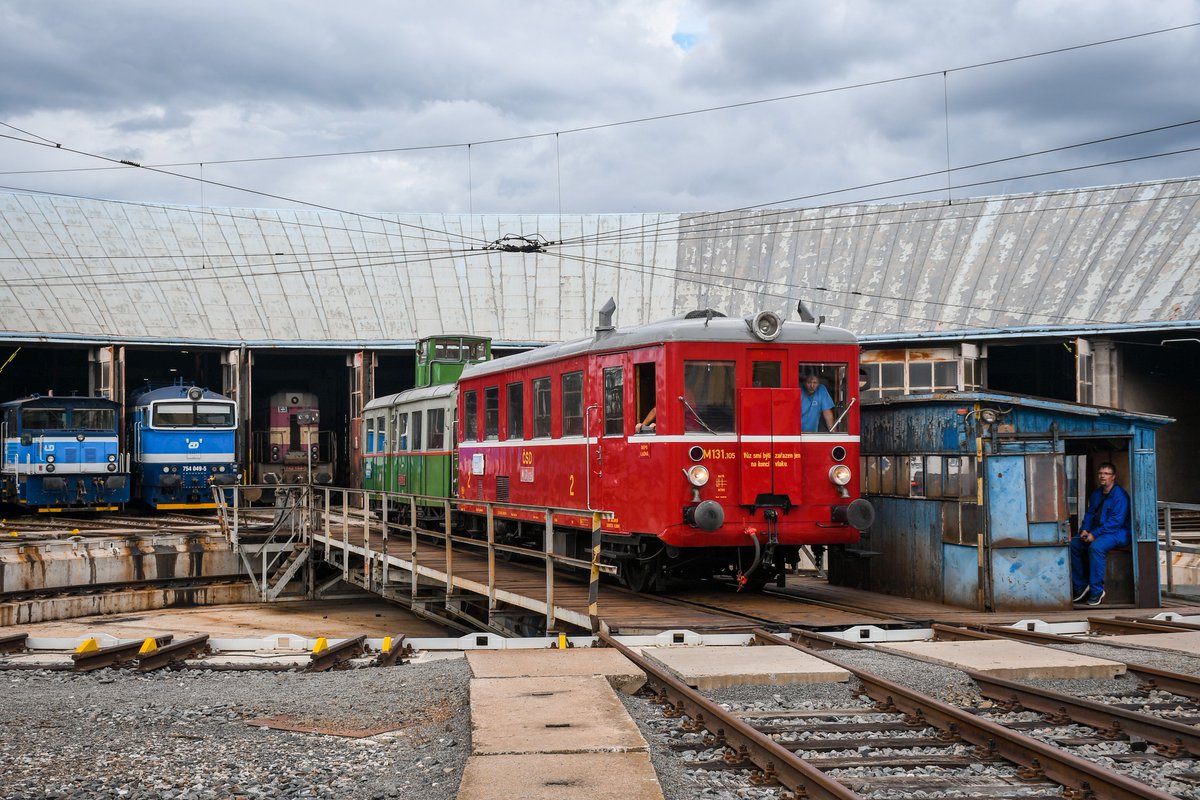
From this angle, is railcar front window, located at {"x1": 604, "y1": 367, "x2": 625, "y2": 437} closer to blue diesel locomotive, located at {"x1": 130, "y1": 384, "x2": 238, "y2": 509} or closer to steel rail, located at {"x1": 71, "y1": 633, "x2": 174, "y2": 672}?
steel rail, located at {"x1": 71, "y1": 633, "x2": 174, "y2": 672}

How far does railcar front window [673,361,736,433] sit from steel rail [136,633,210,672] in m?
5.47

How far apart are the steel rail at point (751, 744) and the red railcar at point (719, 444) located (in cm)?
404

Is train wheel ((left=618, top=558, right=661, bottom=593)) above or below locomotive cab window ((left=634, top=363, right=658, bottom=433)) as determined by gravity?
below

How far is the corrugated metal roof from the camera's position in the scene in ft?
107

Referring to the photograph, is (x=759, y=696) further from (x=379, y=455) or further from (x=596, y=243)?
(x=596, y=243)

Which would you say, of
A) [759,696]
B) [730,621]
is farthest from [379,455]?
[759,696]

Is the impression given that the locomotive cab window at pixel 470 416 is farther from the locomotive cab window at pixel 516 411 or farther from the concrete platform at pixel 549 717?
the concrete platform at pixel 549 717

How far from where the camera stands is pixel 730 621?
11203 mm

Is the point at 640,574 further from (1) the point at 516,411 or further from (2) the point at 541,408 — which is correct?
(1) the point at 516,411

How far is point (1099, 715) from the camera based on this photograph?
23.3 ft

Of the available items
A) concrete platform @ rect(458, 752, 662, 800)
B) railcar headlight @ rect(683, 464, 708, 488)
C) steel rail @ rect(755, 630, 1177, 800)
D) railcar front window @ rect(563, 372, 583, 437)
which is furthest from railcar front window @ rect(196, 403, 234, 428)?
concrete platform @ rect(458, 752, 662, 800)

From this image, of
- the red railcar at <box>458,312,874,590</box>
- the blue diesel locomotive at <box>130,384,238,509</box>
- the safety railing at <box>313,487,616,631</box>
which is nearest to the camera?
the safety railing at <box>313,487,616,631</box>

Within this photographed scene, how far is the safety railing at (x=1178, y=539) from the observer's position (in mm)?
16270

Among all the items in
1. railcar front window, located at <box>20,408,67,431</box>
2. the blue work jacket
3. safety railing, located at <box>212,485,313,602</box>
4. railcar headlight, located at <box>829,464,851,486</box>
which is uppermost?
railcar front window, located at <box>20,408,67,431</box>
